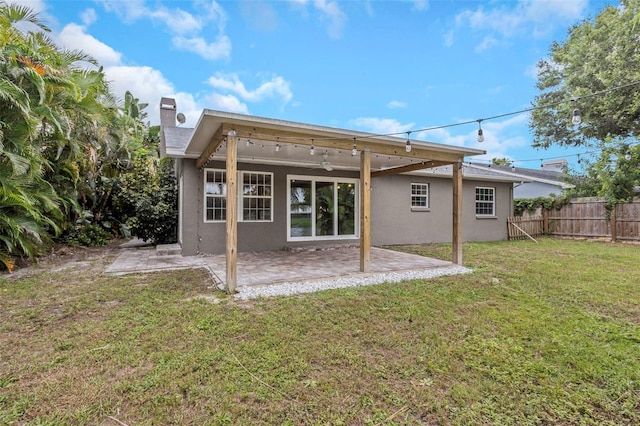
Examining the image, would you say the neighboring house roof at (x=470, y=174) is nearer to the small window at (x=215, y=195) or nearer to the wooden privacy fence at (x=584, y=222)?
the wooden privacy fence at (x=584, y=222)

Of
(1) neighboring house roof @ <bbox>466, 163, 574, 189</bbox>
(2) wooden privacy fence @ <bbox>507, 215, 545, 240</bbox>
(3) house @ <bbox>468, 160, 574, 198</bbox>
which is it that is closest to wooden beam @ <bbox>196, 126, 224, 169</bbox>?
(1) neighboring house roof @ <bbox>466, 163, 574, 189</bbox>

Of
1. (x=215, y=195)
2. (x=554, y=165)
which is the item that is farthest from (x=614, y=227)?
(x=215, y=195)

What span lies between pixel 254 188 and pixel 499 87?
12.1 m

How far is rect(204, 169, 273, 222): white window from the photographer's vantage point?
7848 millimetres

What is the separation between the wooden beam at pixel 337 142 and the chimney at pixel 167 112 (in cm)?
754

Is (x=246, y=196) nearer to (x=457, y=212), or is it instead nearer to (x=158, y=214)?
(x=158, y=214)

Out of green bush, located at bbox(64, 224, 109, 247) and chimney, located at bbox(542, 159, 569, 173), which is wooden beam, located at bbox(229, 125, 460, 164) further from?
chimney, located at bbox(542, 159, 569, 173)

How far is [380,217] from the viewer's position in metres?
10.1

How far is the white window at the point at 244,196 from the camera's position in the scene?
7.85 metres

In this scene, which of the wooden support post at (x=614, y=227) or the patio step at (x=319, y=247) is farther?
the wooden support post at (x=614, y=227)

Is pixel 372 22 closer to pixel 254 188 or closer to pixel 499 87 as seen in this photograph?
pixel 254 188

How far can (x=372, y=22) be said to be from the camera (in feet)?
31.8

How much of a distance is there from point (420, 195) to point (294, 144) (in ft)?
22.0

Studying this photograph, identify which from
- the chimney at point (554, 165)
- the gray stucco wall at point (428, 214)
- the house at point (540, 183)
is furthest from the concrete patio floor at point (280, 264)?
the chimney at point (554, 165)
